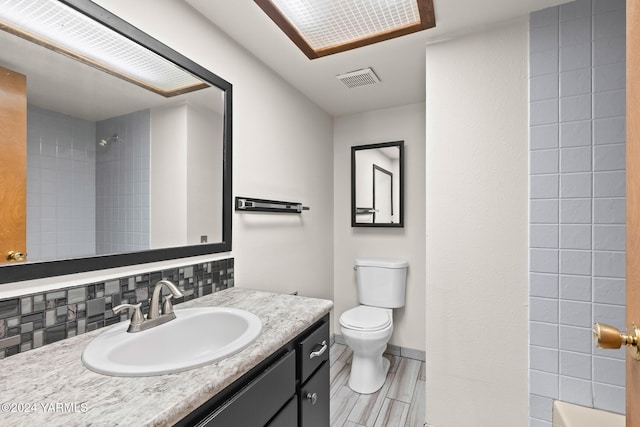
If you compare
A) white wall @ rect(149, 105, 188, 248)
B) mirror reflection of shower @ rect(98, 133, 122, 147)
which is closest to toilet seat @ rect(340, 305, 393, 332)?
white wall @ rect(149, 105, 188, 248)

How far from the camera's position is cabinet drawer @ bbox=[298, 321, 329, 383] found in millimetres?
1064

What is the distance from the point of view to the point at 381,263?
2480mm

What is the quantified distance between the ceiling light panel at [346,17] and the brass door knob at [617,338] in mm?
1498

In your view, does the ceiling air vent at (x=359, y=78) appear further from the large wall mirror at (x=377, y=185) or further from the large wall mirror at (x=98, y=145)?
the large wall mirror at (x=98, y=145)

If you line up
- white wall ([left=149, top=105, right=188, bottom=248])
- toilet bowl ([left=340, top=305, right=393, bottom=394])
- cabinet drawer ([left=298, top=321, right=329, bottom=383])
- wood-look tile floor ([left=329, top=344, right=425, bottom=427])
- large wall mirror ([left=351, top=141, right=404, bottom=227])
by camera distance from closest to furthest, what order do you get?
1. cabinet drawer ([left=298, top=321, right=329, bottom=383])
2. white wall ([left=149, top=105, right=188, bottom=248])
3. wood-look tile floor ([left=329, top=344, right=425, bottom=427])
4. toilet bowl ([left=340, top=305, right=393, bottom=394])
5. large wall mirror ([left=351, top=141, right=404, bottom=227])

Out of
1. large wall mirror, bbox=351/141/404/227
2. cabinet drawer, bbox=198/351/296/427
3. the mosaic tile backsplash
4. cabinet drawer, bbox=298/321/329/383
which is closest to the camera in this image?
cabinet drawer, bbox=198/351/296/427

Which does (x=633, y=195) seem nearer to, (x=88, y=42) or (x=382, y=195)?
(x=88, y=42)

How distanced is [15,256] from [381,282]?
7.20ft

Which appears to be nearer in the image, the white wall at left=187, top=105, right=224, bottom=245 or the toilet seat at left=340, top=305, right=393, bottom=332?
the white wall at left=187, top=105, right=224, bottom=245

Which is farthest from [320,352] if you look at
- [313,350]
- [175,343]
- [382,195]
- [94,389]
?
[382,195]

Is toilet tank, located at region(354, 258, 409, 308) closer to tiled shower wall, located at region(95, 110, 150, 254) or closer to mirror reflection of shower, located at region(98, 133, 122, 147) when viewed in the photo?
tiled shower wall, located at region(95, 110, 150, 254)

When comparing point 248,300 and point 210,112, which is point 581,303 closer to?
point 248,300

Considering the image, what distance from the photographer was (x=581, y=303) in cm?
138

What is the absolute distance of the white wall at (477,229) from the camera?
150 cm
